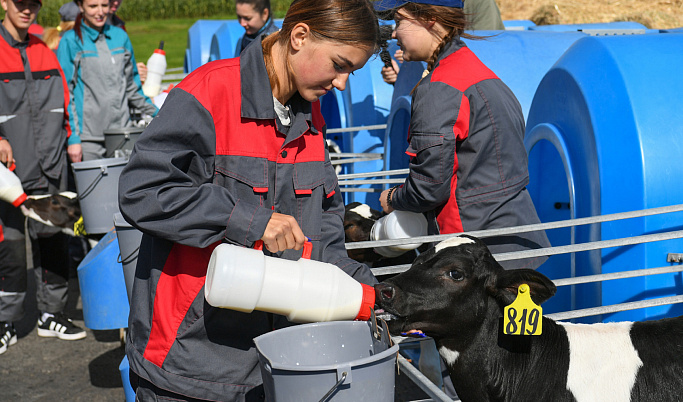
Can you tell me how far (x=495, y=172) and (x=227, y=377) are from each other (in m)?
1.37

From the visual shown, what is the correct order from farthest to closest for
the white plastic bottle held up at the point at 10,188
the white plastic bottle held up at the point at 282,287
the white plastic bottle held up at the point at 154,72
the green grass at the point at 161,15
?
1. the green grass at the point at 161,15
2. the white plastic bottle held up at the point at 154,72
3. the white plastic bottle held up at the point at 10,188
4. the white plastic bottle held up at the point at 282,287

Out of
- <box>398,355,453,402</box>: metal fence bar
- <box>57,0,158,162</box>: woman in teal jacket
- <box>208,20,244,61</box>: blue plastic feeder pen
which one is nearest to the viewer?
<box>398,355,453,402</box>: metal fence bar

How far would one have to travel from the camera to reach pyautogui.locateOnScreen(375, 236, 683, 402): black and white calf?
234cm

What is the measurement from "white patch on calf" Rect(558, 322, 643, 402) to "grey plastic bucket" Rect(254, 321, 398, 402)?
0.83 m

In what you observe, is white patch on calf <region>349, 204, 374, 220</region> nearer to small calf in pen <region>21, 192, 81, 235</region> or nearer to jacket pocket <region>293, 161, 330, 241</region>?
small calf in pen <region>21, 192, 81, 235</region>

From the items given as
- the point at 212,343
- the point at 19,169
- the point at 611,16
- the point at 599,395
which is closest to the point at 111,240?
the point at 19,169

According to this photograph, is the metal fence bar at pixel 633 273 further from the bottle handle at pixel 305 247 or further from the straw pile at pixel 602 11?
the straw pile at pixel 602 11

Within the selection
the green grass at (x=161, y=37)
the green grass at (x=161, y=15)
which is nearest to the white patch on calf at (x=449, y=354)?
the green grass at (x=161, y=37)

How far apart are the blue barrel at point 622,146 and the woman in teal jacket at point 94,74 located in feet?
12.7

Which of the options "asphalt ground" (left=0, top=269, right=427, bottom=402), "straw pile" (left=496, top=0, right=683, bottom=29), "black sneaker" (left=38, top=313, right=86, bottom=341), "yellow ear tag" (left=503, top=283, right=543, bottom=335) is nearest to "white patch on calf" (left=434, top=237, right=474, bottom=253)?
"yellow ear tag" (left=503, top=283, right=543, bottom=335)

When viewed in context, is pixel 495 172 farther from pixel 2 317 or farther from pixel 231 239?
pixel 2 317

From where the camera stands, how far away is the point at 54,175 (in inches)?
203

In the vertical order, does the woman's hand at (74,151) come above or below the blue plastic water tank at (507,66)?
below

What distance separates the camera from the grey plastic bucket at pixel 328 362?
5.55 ft
